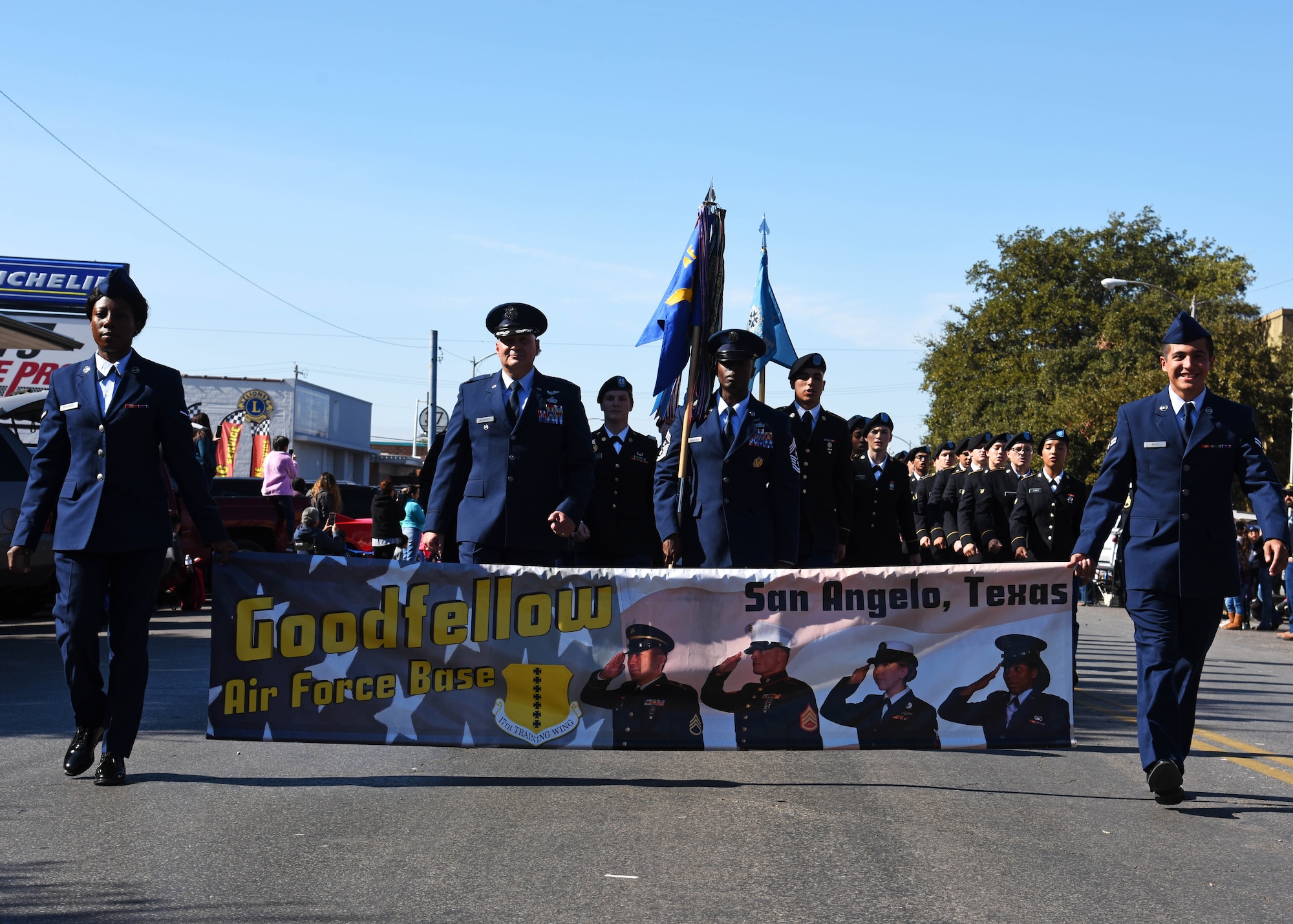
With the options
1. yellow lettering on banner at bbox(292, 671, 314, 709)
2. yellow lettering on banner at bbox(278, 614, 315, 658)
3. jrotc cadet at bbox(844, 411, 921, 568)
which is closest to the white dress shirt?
yellow lettering on banner at bbox(278, 614, 315, 658)

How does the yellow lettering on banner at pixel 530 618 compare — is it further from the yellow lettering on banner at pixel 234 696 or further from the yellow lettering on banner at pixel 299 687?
the yellow lettering on banner at pixel 234 696

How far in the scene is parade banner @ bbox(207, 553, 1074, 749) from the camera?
20.3 ft

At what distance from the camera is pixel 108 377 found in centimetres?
600

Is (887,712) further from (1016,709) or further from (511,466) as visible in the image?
(511,466)

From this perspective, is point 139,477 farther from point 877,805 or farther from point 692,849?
point 877,805

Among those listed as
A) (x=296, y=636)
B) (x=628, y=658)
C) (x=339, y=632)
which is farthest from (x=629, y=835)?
(x=296, y=636)

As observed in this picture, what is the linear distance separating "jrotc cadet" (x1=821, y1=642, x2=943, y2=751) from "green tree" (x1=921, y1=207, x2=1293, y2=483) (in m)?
42.2

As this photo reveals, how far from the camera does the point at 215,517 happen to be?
19.9 feet

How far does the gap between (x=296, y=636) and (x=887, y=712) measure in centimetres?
286

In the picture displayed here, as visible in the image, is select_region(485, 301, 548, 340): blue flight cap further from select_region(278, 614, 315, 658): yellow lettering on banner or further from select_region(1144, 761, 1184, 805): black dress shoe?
select_region(1144, 761, 1184, 805): black dress shoe

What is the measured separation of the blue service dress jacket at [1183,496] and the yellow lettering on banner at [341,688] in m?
3.56

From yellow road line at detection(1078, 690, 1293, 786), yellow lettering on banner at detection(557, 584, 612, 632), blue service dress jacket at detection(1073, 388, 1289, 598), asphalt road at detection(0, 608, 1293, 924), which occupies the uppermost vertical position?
blue service dress jacket at detection(1073, 388, 1289, 598)

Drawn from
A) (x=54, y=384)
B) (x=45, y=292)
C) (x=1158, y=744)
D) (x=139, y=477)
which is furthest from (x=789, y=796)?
(x=45, y=292)

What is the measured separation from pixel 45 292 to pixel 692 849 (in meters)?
18.2
